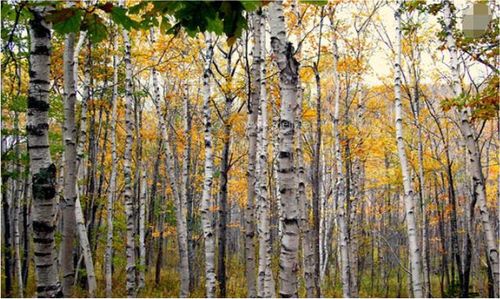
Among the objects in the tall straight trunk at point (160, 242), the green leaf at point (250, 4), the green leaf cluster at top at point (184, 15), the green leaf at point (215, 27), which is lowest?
the tall straight trunk at point (160, 242)

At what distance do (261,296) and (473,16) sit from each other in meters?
6.42

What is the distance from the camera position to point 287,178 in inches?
131

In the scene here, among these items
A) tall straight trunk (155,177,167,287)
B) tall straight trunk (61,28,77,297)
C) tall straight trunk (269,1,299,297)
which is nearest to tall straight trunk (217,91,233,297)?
tall straight trunk (61,28,77,297)

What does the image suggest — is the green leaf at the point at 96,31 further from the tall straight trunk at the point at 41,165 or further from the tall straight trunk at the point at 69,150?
the tall straight trunk at the point at 69,150

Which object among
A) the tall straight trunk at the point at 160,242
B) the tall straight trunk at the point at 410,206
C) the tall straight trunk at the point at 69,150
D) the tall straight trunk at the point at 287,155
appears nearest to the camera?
the tall straight trunk at the point at 287,155

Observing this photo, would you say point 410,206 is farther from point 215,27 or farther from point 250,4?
point 250,4

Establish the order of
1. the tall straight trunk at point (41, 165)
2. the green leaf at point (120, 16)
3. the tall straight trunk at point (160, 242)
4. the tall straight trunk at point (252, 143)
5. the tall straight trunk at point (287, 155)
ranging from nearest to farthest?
the green leaf at point (120, 16) < the tall straight trunk at point (41, 165) < the tall straight trunk at point (287, 155) < the tall straight trunk at point (252, 143) < the tall straight trunk at point (160, 242)

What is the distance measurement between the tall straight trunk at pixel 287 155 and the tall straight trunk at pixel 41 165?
159 centimetres

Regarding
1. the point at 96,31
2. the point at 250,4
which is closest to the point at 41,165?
the point at 96,31

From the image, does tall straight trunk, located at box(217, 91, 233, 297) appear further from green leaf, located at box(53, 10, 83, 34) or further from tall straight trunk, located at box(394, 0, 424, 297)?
green leaf, located at box(53, 10, 83, 34)

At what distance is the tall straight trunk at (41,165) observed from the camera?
87.6 inches

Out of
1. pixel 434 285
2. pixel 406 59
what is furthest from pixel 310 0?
pixel 434 285

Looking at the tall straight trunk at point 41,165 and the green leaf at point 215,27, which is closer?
the green leaf at point 215,27

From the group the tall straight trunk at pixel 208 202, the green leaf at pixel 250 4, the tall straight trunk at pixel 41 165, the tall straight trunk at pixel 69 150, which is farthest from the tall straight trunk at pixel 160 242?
the green leaf at pixel 250 4
